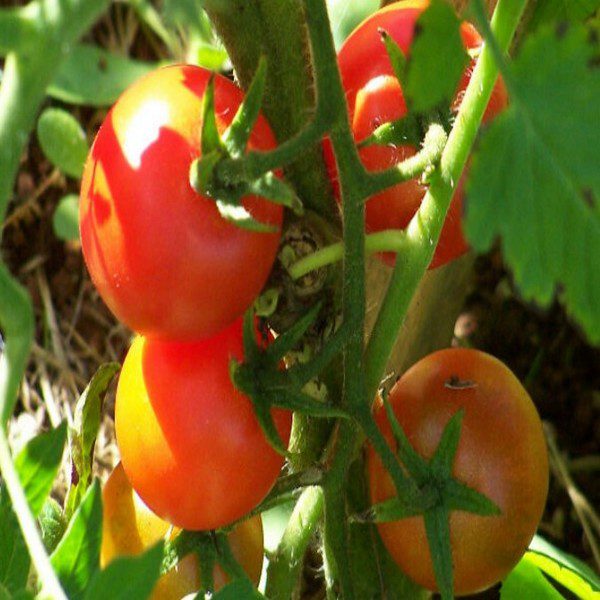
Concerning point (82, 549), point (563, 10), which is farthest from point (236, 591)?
point (563, 10)

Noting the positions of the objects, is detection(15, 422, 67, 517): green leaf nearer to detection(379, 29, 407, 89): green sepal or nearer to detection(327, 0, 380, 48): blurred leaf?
detection(379, 29, 407, 89): green sepal

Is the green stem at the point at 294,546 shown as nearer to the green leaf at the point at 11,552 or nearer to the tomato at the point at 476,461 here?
the tomato at the point at 476,461

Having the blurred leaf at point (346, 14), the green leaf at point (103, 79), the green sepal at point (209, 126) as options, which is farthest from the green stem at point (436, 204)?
the green leaf at point (103, 79)

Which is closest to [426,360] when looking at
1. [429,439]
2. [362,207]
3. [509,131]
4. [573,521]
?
[429,439]

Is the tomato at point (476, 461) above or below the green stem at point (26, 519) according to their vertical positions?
below

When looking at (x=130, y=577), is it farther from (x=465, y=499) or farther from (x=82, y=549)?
(x=465, y=499)

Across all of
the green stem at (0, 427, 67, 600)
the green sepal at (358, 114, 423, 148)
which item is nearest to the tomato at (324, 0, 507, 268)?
the green sepal at (358, 114, 423, 148)

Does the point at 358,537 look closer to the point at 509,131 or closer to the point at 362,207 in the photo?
the point at 362,207
